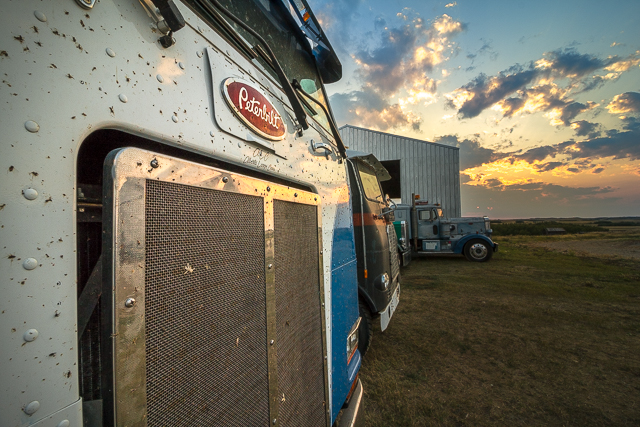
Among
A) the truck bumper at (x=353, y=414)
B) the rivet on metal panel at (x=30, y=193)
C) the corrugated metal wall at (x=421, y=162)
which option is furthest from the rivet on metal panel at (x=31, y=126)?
the corrugated metal wall at (x=421, y=162)

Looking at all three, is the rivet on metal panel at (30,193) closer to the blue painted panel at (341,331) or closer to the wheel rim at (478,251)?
the blue painted panel at (341,331)

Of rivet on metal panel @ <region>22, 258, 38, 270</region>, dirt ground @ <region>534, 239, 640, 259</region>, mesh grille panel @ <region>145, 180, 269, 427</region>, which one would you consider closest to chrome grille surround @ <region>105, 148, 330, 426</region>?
mesh grille panel @ <region>145, 180, 269, 427</region>

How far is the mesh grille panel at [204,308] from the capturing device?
63 cm

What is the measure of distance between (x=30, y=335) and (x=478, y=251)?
40.2 ft

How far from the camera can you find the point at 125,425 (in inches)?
21.3

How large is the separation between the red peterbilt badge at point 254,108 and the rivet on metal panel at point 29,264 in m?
0.65

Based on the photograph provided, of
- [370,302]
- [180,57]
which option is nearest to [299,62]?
[180,57]

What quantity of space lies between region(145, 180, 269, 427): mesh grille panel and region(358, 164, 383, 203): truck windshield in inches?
96.5

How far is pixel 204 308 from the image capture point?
752 millimetres

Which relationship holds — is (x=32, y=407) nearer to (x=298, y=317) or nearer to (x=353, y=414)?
(x=298, y=317)

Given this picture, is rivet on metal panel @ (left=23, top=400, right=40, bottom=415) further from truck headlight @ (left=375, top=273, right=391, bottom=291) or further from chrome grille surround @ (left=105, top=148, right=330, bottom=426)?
truck headlight @ (left=375, top=273, right=391, bottom=291)

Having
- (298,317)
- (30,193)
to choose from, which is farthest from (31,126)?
(298,317)

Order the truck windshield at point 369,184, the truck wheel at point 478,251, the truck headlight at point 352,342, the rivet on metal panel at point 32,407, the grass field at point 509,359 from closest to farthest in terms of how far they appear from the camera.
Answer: the rivet on metal panel at point 32,407 < the truck headlight at point 352,342 < the grass field at point 509,359 < the truck windshield at point 369,184 < the truck wheel at point 478,251

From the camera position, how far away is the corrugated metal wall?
13.1 metres
